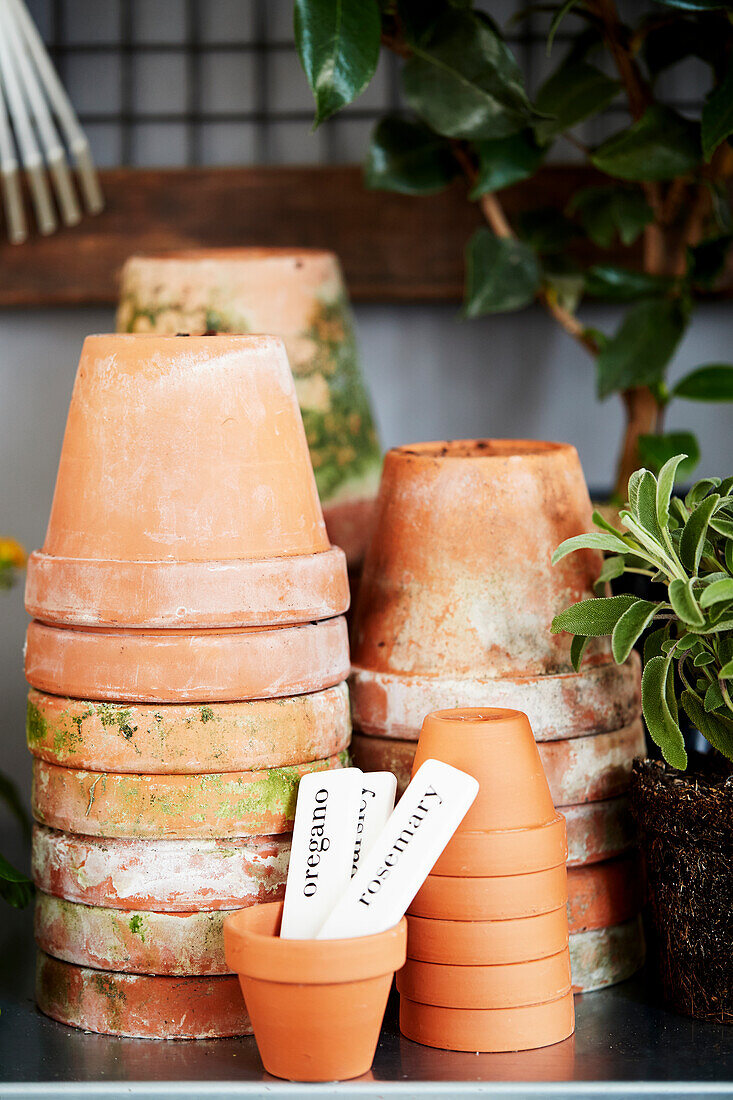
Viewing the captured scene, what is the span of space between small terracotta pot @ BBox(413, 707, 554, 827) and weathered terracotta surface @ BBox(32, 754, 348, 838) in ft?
0.29

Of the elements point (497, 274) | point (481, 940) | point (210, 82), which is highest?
point (210, 82)

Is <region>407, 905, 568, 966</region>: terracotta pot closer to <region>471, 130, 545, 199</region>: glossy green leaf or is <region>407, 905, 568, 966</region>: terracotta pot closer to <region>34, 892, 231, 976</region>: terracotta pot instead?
<region>34, 892, 231, 976</region>: terracotta pot

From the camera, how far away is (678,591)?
2.17 feet

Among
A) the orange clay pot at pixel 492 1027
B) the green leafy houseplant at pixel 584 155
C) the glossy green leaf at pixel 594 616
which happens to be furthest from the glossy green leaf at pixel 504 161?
the orange clay pot at pixel 492 1027

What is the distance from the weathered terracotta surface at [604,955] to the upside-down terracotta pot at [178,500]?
30cm

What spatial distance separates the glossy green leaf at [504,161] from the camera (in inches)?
39.1

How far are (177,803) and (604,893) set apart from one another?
0.31m

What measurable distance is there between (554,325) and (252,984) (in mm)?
817

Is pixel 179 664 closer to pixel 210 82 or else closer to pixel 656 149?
pixel 656 149

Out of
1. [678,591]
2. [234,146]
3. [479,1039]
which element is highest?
[234,146]

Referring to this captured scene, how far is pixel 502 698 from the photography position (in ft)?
2.45

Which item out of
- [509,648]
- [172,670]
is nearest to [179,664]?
[172,670]

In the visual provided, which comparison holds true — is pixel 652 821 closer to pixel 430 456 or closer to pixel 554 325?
pixel 430 456

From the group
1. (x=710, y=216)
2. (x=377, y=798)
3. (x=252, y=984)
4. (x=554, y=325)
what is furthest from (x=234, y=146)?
(x=252, y=984)
